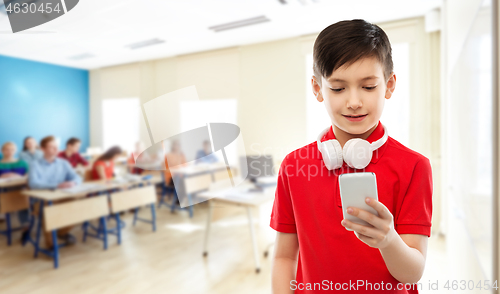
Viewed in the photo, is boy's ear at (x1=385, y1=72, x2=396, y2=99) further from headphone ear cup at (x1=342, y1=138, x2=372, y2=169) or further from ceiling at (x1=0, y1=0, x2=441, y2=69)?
ceiling at (x1=0, y1=0, x2=441, y2=69)

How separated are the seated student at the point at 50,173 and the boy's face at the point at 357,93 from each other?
2.84 meters

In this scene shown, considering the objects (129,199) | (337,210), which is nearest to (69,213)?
(129,199)

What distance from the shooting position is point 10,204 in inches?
102

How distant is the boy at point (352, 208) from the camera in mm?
Result: 342

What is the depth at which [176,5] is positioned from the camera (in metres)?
0.93

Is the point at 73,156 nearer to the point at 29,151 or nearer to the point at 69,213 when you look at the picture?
the point at 29,151

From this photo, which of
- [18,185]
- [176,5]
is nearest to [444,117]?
[176,5]

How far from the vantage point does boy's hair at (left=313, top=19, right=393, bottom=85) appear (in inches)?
13.6

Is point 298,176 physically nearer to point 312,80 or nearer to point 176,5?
point 312,80

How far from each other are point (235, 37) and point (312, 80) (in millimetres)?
767

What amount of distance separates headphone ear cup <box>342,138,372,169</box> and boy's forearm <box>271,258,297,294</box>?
22 cm

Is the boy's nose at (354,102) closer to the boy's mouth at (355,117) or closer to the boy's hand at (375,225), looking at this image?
the boy's mouth at (355,117)

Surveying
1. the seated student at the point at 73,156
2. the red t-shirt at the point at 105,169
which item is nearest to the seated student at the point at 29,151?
the seated student at the point at 73,156

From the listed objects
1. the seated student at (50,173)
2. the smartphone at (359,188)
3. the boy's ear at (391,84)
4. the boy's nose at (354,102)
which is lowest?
the seated student at (50,173)
